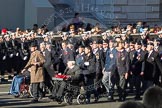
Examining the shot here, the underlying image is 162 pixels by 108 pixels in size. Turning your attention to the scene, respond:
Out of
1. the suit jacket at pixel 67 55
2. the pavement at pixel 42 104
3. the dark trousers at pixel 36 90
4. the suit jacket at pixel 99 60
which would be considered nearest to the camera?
the pavement at pixel 42 104

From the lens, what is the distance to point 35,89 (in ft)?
58.9

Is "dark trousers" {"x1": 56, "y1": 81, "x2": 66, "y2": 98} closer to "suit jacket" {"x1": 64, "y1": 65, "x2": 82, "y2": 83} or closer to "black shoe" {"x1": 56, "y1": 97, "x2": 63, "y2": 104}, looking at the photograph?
"black shoe" {"x1": 56, "y1": 97, "x2": 63, "y2": 104}

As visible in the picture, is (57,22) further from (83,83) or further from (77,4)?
(83,83)

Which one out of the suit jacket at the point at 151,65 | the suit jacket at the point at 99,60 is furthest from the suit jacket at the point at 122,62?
the suit jacket at the point at 151,65

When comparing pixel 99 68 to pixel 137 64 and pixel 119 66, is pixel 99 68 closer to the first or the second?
pixel 119 66

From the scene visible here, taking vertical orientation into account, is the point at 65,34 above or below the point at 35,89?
above

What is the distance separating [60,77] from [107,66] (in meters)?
1.61

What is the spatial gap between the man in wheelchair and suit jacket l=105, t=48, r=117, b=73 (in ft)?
3.29

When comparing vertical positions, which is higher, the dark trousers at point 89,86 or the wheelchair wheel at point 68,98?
the dark trousers at point 89,86

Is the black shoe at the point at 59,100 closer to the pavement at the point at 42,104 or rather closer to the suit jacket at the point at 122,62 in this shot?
the pavement at the point at 42,104

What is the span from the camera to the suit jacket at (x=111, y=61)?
1822cm

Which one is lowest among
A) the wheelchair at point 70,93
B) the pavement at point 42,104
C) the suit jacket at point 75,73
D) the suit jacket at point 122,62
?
the pavement at point 42,104

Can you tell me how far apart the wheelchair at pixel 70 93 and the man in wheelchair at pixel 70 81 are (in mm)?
30

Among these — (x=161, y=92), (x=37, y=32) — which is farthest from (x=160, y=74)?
(x=161, y=92)
